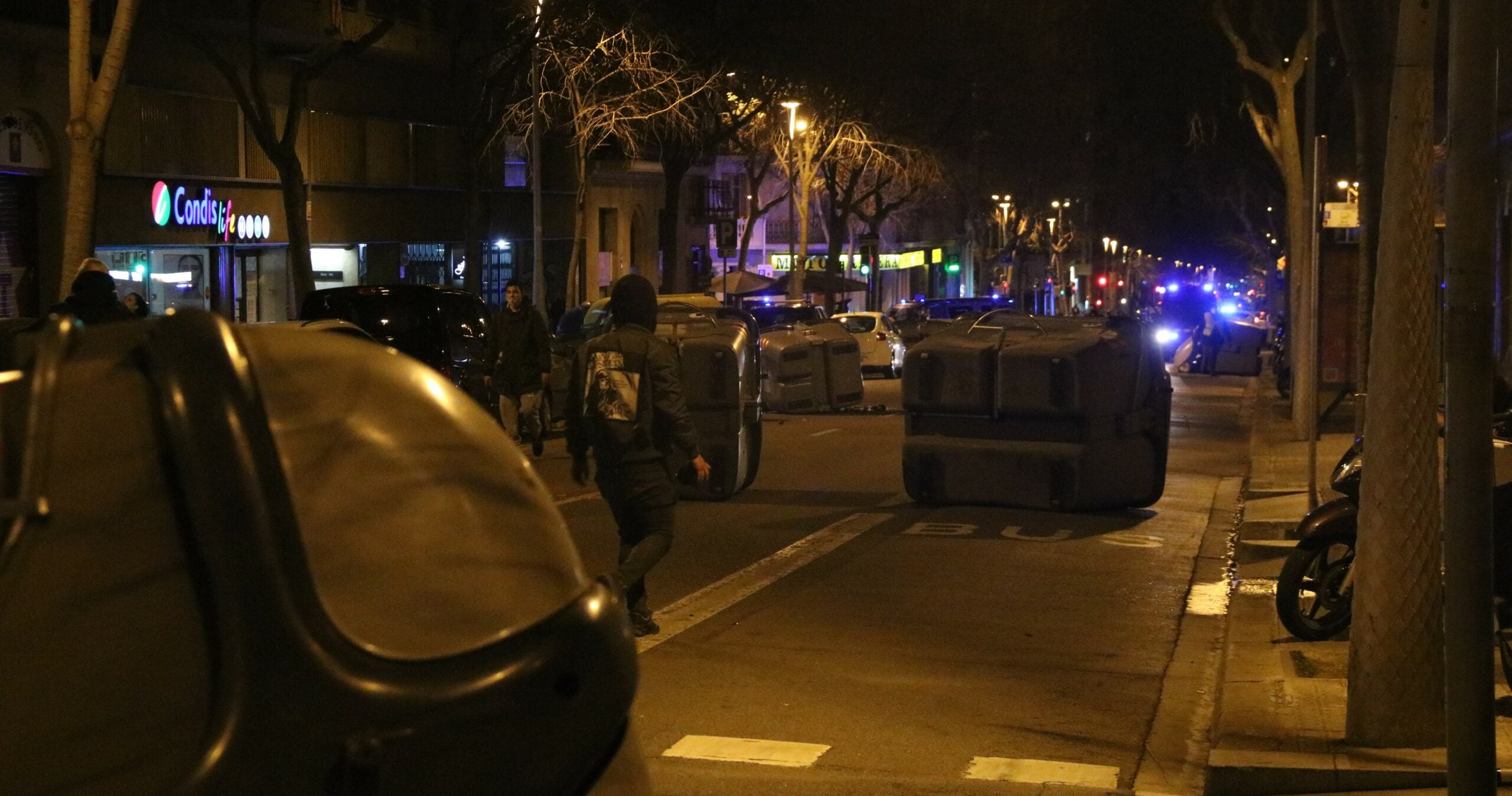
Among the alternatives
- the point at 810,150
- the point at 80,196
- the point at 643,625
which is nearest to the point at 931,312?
the point at 810,150

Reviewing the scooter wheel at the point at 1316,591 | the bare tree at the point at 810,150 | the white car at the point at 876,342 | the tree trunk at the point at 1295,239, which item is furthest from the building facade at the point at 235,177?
the tree trunk at the point at 1295,239

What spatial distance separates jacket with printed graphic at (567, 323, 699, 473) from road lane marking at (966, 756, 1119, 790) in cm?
251

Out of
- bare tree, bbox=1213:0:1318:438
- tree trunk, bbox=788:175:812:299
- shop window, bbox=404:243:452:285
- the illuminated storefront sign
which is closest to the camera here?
bare tree, bbox=1213:0:1318:438

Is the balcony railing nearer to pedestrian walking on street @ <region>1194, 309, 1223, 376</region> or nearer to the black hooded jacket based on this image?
pedestrian walking on street @ <region>1194, 309, 1223, 376</region>

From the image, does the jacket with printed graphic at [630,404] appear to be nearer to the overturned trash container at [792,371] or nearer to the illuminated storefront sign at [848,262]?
the overturned trash container at [792,371]

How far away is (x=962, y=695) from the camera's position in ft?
27.1

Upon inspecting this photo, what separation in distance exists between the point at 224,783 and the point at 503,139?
35130 millimetres

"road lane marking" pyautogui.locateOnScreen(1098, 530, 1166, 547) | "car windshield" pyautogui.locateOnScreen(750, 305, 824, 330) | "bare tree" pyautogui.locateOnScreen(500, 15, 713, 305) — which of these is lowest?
"road lane marking" pyautogui.locateOnScreen(1098, 530, 1166, 547)

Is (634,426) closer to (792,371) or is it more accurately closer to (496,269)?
(792,371)

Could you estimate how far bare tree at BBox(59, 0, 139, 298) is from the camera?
47.2 ft

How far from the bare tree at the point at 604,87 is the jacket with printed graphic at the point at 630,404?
19.6 meters

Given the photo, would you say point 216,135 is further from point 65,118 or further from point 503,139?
point 503,139

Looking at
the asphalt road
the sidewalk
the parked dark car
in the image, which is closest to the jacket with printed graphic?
the asphalt road

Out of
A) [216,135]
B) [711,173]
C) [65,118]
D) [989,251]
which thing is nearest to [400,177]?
[216,135]
